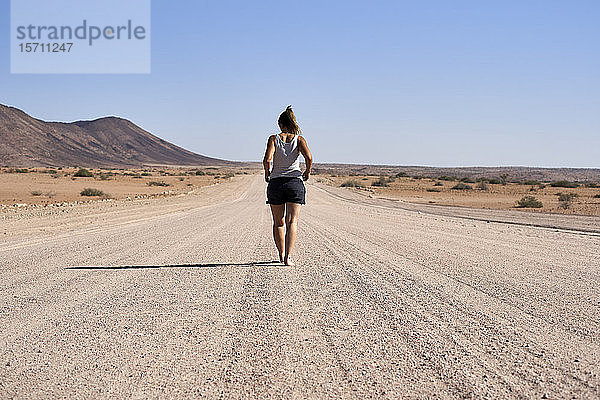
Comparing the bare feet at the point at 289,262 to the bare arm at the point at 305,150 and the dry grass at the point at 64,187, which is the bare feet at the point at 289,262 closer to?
the bare arm at the point at 305,150

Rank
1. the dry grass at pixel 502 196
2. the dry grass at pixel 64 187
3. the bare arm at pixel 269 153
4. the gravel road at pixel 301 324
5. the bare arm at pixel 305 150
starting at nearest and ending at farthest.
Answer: the gravel road at pixel 301 324
the bare arm at pixel 269 153
the bare arm at pixel 305 150
the dry grass at pixel 502 196
the dry grass at pixel 64 187

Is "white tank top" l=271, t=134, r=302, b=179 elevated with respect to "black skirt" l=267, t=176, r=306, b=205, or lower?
elevated

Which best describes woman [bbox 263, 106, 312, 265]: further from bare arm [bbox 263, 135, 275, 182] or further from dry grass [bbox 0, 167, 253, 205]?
dry grass [bbox 0, 167, 253, 205]

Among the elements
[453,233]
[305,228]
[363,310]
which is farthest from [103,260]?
[453,233]

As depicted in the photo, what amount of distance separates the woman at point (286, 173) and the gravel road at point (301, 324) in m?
0.47

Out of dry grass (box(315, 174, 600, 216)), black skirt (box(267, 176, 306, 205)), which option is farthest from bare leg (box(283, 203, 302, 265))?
dry grass (box(315, 174, 600, 216))

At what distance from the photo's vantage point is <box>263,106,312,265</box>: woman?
736cm

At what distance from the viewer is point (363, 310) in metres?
4.98

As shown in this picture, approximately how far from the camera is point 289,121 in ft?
24.4

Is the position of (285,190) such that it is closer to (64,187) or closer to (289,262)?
(289,262)

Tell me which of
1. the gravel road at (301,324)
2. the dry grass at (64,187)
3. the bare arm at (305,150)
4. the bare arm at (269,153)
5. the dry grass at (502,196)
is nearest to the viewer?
the gravel road at (301,324)

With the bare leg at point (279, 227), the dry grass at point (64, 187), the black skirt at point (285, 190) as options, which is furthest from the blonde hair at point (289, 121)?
the dry grass at point (64, 187)

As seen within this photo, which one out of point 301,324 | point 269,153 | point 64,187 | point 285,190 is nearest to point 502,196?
point 64,187

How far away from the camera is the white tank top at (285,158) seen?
736 centimetres
